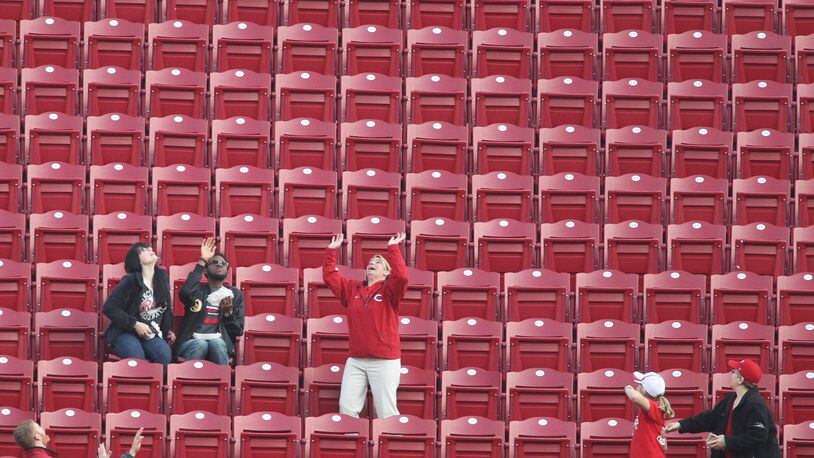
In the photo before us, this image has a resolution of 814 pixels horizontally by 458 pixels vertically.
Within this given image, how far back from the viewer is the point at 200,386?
963cm

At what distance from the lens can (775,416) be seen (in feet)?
33.0

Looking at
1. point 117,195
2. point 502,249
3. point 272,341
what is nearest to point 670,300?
point 502,249

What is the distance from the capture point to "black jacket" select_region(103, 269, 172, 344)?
9.86 meters

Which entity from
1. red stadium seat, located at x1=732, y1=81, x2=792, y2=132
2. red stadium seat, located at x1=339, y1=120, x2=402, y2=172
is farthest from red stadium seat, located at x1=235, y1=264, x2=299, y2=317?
red stadium seat, located at x1=732, y1=81, x2=792, y2=132

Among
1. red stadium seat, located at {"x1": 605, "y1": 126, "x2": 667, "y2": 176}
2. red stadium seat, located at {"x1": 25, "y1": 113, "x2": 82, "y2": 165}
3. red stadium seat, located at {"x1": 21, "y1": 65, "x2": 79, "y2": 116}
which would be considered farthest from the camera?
red stadium seat, located at {"x1": 21, "y1": 65, "x2": 79, "y2": 116}

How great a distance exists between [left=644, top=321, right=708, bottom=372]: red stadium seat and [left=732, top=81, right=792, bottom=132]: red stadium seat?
2.34 m

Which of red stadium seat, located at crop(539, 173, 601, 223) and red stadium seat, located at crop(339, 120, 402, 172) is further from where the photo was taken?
red stadium seat, located at crop(339, 120, 402, 172)

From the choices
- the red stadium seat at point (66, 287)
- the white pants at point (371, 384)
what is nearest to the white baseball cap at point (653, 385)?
the white pants at point (371, 384)

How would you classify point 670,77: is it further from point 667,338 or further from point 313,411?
point 313,411

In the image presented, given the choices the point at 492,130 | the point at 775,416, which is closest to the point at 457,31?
Answer: the point at 492,130

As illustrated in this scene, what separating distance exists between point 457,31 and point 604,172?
5.11 feet

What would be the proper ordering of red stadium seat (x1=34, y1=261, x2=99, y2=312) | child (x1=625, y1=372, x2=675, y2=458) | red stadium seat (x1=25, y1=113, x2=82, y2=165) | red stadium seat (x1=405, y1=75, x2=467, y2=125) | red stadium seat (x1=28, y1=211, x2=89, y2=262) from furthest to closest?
1. red stadium seat (x1=405, y1=75, x2=467, y2=125)
2. red stadium seat (x1=25, y1=113, x2=82, y2=165)
3. red stadium seat (x1=28, y1=211, x2=89, y2=262)
4. red stadium seat (x1=34, y1=261, x2=99, y2=312)
5. child (x1=625, y1=372, x2=675, y2=458)

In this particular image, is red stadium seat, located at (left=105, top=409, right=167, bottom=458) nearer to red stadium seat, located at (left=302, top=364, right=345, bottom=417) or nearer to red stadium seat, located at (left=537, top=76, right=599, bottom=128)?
red stadium seat, located at (left=302, top=364, right=345, bottom=417)

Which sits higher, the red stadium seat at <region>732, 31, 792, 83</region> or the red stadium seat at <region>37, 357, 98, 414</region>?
the red stadium seat at <region>732, 31, 792, 83</region>
